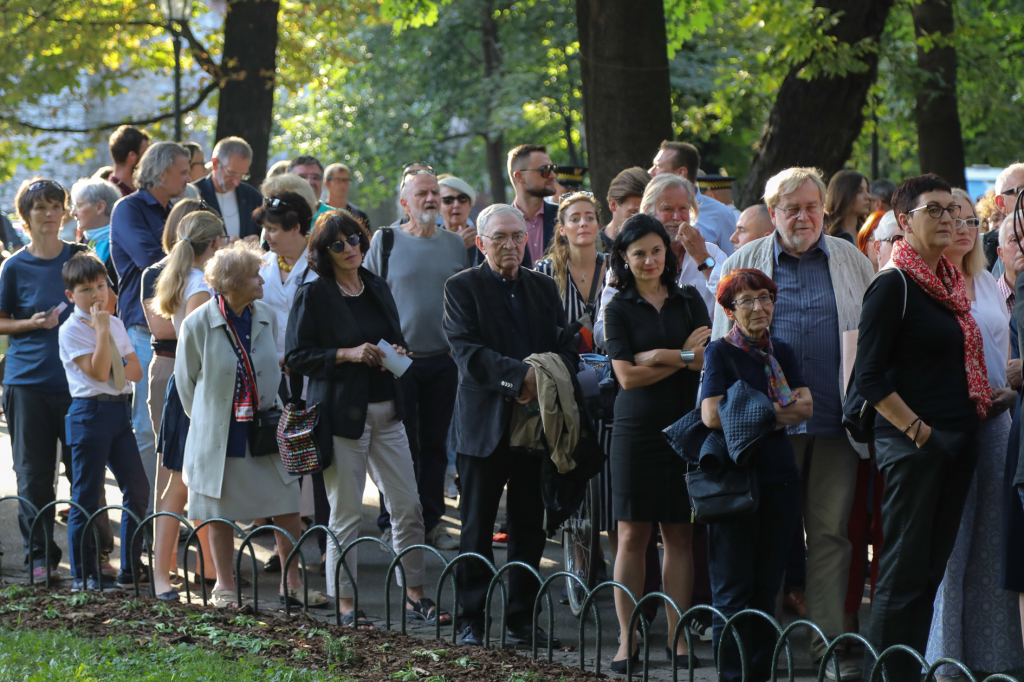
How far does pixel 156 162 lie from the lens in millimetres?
7742

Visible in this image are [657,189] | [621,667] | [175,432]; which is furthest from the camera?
[175,432]

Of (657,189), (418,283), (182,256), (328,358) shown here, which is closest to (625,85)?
(418,283)

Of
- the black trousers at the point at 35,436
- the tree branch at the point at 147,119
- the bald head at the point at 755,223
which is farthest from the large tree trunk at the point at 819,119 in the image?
the tree branch at the point at 147,119

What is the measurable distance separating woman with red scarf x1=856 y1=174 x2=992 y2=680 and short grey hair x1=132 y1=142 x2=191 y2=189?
4.90 metres

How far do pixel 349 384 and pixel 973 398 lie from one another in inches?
120

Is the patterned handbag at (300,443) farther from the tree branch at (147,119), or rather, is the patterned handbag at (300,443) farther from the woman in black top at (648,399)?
the tree branch at (147,119)

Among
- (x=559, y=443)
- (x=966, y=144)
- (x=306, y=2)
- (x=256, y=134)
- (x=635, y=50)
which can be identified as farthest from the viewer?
(x=966, y=144)

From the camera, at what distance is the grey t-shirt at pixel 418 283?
7.58 m

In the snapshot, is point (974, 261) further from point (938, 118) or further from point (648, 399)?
point (938, 118)

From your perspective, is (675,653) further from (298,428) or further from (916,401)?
(298,428)

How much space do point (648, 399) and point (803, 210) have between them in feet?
3.81

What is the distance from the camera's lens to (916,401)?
4.73 metres

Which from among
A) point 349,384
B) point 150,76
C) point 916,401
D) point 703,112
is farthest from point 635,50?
point 150,76

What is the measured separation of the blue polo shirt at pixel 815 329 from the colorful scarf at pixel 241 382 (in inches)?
107
